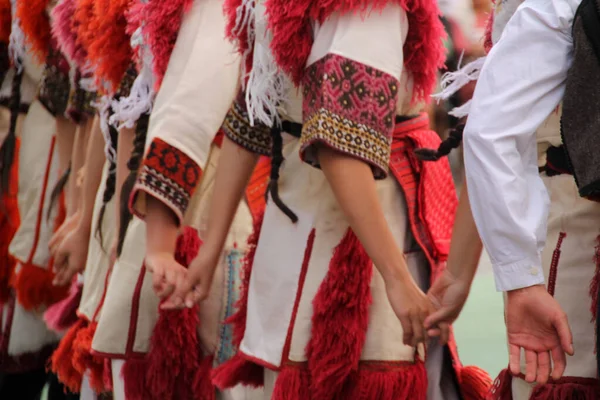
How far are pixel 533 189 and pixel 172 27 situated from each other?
1.13 m

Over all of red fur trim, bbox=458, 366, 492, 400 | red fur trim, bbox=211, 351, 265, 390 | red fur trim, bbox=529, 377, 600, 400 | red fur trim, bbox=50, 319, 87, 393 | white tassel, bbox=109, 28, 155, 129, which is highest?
white tassel, bbox=109, 28, 155, 129

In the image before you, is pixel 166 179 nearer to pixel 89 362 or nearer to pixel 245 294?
pixel 245 294

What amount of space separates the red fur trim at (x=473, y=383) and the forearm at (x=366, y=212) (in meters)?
0.32

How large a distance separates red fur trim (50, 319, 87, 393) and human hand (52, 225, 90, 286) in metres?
0.14

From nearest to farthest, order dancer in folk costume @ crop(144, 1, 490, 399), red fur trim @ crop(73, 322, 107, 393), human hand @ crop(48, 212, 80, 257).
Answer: dancer in folk costume @ crop(144, 1, 490, 399)
red fur trim @ crop(73, 322, 107, 393)
human hand @ crop(48, 212, 80, 257)

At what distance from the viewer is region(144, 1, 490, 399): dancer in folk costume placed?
1802 mm

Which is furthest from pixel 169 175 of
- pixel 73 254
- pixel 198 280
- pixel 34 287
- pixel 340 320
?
pixel 34 287

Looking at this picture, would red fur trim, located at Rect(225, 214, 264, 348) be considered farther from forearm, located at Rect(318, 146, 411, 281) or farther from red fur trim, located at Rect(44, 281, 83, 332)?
red fur trim, located at Rect(44, 281, 83, 332)

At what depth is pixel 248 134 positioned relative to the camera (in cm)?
217

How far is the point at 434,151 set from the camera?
1922 millimetres

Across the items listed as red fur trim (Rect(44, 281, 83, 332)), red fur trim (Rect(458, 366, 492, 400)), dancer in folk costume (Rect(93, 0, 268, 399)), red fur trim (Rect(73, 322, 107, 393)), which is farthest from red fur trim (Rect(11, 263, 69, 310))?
red fur trim (Rect(458, 366, 492, 400))

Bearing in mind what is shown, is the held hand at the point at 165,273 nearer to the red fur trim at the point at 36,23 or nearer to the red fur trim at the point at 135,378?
the red fur trim at the point at 135,378

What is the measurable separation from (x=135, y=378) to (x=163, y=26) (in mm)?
839

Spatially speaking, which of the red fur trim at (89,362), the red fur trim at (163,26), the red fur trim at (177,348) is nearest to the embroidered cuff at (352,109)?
the red fur trim at (163,26)
